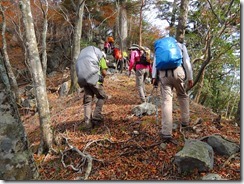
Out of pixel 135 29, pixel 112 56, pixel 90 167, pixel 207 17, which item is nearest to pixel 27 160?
pixel 90 167

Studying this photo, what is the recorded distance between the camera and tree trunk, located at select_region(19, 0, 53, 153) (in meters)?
5.27

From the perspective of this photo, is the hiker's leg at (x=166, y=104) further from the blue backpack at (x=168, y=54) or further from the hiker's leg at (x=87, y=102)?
the hiker's leg at (x=87, y=102)

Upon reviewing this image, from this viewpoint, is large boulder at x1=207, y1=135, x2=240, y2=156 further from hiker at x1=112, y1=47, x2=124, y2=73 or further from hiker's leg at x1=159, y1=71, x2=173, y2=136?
hiker at x1=112, y1=47, x2=124, y2=73

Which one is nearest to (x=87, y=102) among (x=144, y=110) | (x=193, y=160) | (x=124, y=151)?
(x=144, y=110)

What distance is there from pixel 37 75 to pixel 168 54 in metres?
2.87

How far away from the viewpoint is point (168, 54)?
4242mm

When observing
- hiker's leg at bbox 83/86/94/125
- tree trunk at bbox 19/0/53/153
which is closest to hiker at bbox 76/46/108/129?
hiker's leg at bbox 83/86/94/125

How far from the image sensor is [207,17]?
692cm

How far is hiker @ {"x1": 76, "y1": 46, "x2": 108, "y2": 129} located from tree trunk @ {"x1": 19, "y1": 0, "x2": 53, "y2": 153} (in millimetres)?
848

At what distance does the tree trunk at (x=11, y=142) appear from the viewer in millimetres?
2074

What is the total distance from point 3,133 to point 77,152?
9.55 ft

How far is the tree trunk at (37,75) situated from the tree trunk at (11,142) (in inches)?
128

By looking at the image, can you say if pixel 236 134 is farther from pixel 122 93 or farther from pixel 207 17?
pixel 122 93

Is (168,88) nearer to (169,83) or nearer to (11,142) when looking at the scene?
(169,83)
